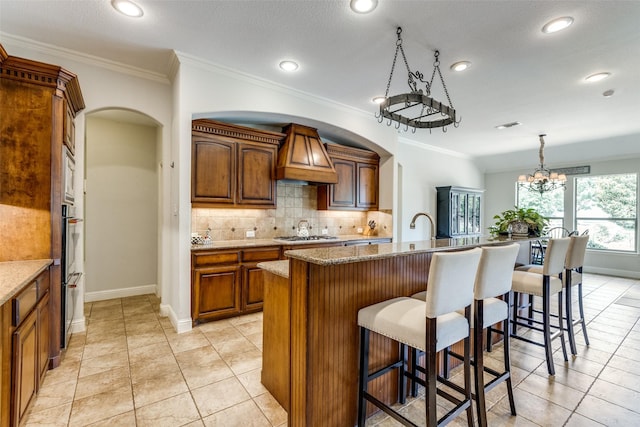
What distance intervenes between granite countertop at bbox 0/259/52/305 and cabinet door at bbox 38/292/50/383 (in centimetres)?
25

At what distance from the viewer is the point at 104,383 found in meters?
2.24

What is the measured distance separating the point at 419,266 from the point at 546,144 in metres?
6.49

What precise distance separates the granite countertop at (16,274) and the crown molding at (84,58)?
2.15 m

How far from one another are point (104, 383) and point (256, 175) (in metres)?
2.67

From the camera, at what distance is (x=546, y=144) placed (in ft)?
21.8

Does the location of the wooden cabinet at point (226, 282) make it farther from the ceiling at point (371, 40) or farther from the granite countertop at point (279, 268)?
the ceiling at point (371, 40)

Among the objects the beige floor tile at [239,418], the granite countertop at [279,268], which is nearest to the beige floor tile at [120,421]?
the beige floor tile at [239,418]

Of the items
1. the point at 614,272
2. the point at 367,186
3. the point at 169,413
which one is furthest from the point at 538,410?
the point at 614,272

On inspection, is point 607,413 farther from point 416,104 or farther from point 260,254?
point 260,254

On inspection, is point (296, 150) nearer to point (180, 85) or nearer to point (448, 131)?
point (180, 85)

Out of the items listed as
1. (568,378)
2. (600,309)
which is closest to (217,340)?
(568,378)

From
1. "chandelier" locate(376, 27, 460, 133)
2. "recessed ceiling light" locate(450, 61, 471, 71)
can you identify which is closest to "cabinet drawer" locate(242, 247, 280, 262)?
"chandelier" locate(376, 27, 460, 133)

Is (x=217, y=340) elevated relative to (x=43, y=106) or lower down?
lower down

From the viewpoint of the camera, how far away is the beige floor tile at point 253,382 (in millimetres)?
2158
